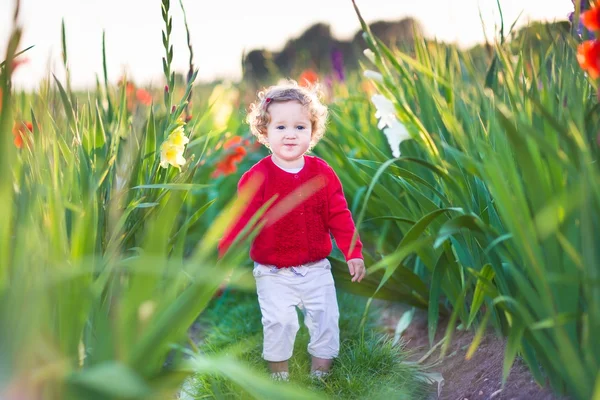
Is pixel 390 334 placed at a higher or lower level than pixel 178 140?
lower

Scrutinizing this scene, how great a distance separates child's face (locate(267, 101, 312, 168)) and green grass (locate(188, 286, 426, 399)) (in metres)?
0.66

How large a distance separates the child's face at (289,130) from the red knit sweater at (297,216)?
8cm

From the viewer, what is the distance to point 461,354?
2463mm

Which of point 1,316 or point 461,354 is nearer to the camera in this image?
point 1,316

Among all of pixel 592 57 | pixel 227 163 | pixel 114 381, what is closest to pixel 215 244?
pixel 114 381

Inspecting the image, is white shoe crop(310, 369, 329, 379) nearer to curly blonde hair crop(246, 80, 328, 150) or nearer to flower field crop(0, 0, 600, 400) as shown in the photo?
flower field crop(0, 0, 600, 400)

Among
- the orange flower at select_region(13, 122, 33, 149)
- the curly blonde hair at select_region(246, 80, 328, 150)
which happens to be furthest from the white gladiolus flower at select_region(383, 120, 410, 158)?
the orange flower at select_region(13, 122, 33, 149)

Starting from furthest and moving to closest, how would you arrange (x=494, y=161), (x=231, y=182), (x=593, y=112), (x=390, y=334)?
1. (x=231, y=182)
2. (x=390, y=334)
3. (x=593, y=112)
4. (x=494, y=161)

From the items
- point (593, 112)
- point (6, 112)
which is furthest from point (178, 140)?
point (593, 112)

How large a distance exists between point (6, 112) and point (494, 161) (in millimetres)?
1020

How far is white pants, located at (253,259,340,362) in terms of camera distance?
235 centimetres

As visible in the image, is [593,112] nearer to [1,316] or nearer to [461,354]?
[461,354]

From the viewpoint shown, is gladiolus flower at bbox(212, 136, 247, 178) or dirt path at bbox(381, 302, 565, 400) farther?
gladiolus flower at bbox(212, 136, 247, 178)

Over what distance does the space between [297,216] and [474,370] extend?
0.77 m
